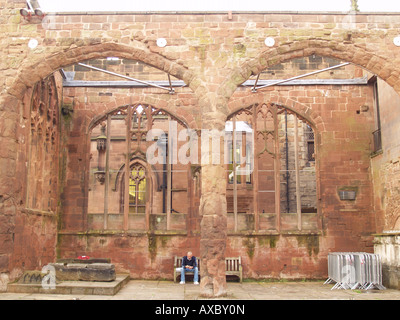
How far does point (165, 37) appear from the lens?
8.83 metres

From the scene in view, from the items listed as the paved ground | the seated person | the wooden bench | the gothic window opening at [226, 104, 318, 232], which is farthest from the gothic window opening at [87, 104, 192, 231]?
the paved ground

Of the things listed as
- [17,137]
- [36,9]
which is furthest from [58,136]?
[36,9]

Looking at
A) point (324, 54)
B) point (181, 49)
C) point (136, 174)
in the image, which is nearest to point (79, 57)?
point (181, 49)

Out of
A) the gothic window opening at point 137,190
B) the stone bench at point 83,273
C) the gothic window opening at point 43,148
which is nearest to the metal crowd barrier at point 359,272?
the stone bench at point 83,273

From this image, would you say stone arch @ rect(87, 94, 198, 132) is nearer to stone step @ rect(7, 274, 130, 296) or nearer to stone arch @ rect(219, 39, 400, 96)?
stone arch @ rect(219, 39, 400, 96)

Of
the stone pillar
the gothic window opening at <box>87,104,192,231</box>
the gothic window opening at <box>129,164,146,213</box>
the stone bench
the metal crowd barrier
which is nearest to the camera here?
the stone pillar

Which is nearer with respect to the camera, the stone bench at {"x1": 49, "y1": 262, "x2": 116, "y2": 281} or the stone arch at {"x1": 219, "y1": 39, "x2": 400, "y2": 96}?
the stone arch at {"x1": 219, "y1": 39, "x2": 400, "y2": 96}

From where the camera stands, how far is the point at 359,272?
10.0 meters

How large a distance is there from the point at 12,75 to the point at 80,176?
13.4 feet

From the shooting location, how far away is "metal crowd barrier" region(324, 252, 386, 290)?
9.93 metres

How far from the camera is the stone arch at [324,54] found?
867 centimetres

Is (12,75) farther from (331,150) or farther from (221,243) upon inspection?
(331,150)

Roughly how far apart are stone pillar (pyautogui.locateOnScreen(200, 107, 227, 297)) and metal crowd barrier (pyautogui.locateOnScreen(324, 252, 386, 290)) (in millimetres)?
3447

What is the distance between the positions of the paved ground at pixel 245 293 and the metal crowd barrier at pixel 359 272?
330 millimetres
